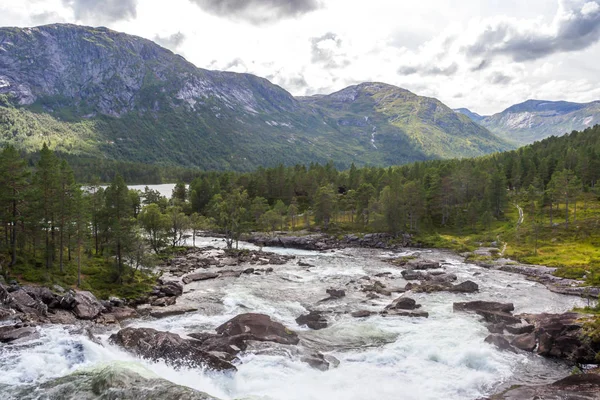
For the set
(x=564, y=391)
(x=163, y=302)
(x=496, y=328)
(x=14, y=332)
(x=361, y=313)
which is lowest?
(x=163, y=302)

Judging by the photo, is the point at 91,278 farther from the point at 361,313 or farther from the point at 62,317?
the point at 361,313

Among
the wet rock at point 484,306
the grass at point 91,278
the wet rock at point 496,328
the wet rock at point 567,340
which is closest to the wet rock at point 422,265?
the wet rock at point 484,306

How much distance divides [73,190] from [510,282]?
7806cm

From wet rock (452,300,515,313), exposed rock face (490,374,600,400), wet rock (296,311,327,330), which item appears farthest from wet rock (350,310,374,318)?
exposed rock face (490,374,600,400)

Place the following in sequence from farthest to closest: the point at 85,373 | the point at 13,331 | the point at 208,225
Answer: the point at 208,225 → the point at 13,331 → the point at 85,373

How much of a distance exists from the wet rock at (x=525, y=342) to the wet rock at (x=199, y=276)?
52.2m

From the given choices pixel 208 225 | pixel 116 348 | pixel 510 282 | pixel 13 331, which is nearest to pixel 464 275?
pixel 510 282

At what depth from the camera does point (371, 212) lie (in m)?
131

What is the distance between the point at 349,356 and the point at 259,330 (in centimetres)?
995

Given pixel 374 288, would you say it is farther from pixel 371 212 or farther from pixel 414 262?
pixel 371 212

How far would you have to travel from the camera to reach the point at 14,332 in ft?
115

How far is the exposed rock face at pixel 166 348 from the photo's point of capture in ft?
107

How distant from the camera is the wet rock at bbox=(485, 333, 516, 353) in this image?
38062mm

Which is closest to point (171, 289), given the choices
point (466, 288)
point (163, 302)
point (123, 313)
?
point (163, 302)
